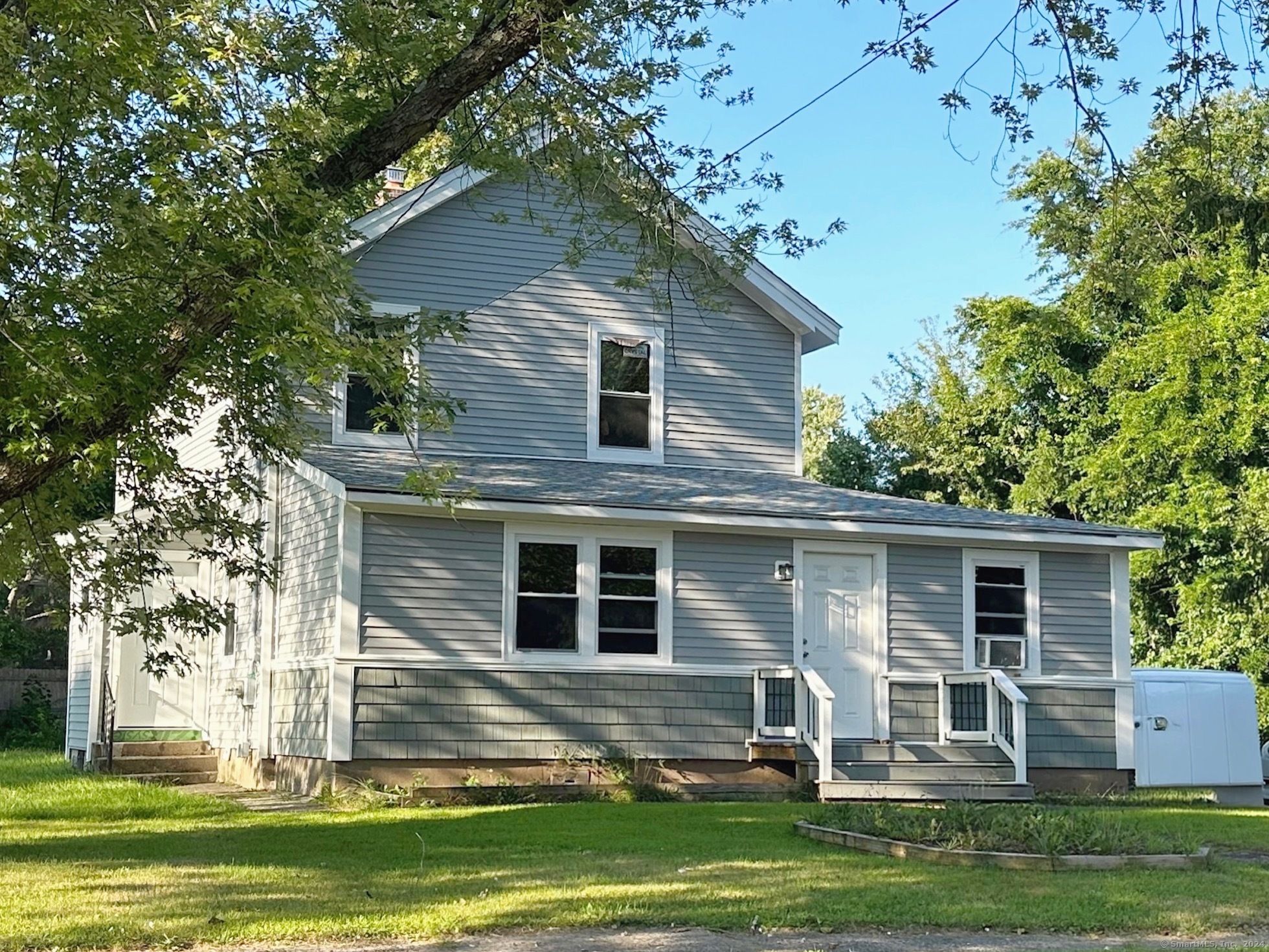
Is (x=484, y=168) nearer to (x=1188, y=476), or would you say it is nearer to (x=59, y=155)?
(x=59, y=155)

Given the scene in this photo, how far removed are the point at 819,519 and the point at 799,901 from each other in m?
8.15

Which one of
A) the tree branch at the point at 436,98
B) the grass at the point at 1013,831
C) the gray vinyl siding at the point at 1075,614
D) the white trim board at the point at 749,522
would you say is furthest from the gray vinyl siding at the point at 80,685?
the grass at the point at 1013,831

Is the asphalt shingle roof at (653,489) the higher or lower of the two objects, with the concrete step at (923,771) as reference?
higher

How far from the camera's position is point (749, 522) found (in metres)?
16.1

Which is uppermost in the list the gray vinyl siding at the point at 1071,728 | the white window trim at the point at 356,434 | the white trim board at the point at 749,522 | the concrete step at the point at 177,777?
the white window trim at the point at 356,434

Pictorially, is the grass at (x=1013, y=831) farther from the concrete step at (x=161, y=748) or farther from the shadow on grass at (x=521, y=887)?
the concrete step at (x=161, y=748)

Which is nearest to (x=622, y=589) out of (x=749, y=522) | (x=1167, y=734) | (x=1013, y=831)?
(x=749, y=522)

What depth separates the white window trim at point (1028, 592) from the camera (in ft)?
56.3

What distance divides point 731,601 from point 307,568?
16.0ft

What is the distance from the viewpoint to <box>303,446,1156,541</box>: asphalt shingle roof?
15641 millimetres

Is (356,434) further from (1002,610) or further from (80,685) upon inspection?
(1002,610)

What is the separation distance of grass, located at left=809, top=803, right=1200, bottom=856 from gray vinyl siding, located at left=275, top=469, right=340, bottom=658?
6.47m

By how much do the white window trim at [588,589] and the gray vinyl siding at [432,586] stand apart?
0.37ft

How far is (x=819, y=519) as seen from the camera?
16.3 m
